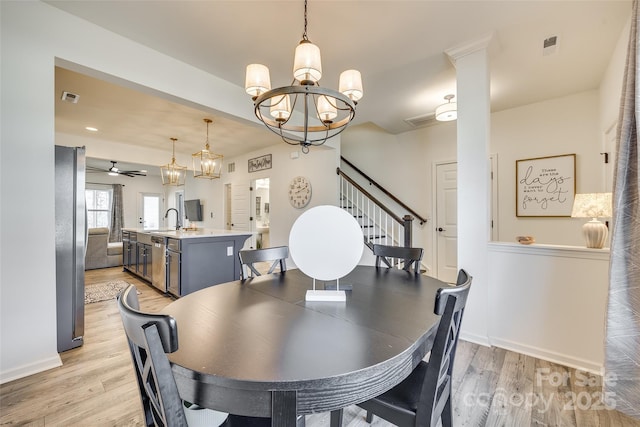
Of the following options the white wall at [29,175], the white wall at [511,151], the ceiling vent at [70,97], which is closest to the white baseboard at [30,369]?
the white wall at [29,175]

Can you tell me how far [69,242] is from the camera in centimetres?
220

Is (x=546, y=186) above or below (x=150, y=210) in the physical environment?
above

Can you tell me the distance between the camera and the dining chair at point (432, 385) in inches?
35.2

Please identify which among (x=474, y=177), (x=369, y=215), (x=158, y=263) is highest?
(x=474, y=177)

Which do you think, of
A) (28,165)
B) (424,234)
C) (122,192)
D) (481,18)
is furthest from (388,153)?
(122,192)

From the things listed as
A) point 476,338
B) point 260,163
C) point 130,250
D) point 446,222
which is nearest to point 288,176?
point 260,163

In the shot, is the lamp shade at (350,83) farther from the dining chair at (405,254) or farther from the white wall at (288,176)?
the white wall at (288,176)

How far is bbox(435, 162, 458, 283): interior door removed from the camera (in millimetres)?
4184

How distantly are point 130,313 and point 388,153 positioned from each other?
478 centimetres

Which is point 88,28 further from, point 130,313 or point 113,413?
point 113,413

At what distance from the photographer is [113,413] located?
59.4 inches

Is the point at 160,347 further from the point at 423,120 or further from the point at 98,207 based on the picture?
the point at 98,207

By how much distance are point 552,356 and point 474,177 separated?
5.14 feet

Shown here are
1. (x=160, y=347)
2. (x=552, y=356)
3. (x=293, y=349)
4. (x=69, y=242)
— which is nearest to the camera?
(x=160, y=347)
